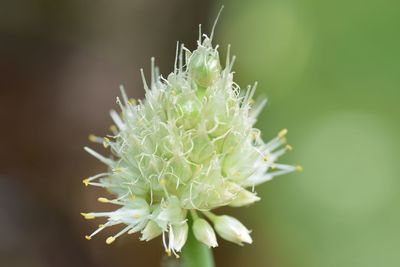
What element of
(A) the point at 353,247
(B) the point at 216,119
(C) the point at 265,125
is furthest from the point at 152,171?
(C) the point at 265,125

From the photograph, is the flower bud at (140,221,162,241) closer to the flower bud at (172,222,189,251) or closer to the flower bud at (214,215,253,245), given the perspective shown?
the flower bud at (172,222,189,251)

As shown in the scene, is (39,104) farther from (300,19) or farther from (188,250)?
(188,250)

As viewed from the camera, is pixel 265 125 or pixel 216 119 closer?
pixel 216 119

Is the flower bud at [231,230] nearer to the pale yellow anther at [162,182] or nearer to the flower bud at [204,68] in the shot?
the pale yellow anther at [162,182]

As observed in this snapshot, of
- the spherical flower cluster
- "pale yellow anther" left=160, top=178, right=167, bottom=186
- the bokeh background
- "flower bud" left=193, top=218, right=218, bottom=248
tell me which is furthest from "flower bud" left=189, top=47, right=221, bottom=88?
the bokeh background

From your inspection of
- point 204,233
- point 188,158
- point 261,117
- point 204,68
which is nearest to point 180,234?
point 204,233

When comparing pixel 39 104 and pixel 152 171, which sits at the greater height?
pixel 39 104
